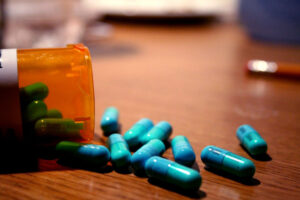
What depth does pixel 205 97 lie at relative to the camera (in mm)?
1130

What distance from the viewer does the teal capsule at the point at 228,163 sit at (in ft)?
2.01

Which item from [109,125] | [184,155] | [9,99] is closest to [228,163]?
[184,155]

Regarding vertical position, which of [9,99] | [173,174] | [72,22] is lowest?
[173,174]

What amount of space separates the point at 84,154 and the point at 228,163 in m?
0.27

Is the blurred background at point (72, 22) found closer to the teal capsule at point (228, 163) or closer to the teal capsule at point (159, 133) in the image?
the teal capsule at point (159, 133)

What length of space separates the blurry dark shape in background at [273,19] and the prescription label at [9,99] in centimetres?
159

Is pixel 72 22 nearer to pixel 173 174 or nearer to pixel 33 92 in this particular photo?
pixel 33 92

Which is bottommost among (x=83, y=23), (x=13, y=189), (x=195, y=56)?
(x=13, y=189)

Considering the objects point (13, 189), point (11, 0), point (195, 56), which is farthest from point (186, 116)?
point (11, 0)

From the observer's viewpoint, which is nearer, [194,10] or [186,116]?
[186,116]

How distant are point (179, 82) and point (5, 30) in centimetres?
98

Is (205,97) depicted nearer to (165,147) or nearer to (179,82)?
(179,82)

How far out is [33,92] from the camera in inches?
26.2

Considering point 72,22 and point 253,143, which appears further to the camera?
point 72,22
